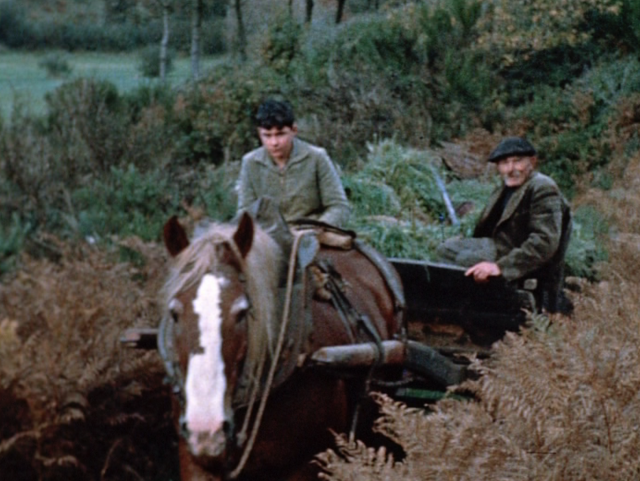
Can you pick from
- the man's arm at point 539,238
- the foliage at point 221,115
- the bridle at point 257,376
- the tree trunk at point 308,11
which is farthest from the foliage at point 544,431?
the tree trunk at point 308,11

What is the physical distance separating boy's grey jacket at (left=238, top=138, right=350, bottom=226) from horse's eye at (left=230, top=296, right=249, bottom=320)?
1.89 meters

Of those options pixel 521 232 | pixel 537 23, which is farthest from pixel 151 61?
pixel 521 232

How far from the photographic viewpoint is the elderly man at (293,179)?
687 centimetres

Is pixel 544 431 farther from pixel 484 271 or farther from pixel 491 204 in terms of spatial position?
pixel 491 204

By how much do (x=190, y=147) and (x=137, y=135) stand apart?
4.47 m

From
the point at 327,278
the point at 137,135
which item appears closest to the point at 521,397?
the point at 327,278

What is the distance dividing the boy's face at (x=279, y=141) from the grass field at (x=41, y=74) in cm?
745

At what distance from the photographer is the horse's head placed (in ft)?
15.5

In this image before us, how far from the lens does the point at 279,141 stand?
679 centimetres

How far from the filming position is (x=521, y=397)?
3941 mm

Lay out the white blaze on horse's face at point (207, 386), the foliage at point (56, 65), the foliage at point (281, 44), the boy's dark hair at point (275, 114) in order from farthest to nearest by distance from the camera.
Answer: the foliage at point (281, 44) → the foliage at point (56, 65) → the boy's dark hair at point (275, 114) → the white blaze on horse's face at point (207, 386)

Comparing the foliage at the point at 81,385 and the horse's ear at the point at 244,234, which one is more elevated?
the horse's ear at the point at 244,234

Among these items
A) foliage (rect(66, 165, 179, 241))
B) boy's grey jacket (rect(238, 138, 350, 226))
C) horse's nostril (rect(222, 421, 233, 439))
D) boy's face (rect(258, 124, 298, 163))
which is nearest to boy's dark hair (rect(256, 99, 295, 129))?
boy's face (rect(258, 124, 298, 163))

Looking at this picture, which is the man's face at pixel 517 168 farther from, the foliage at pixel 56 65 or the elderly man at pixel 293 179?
the foliage at pixel 56 65
